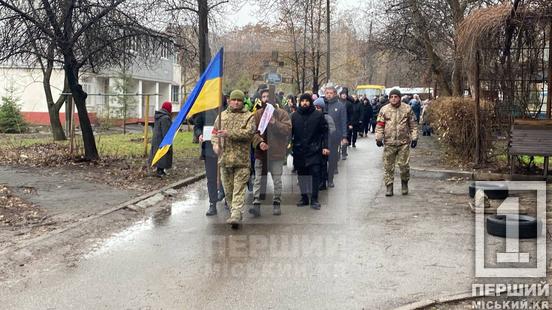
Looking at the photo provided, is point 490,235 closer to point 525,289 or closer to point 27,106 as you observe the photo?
point 525,289

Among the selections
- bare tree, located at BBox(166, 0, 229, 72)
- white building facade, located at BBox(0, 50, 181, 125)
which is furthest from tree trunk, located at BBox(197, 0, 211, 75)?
white building facade, located at BBox(0, 50, 181, 125)

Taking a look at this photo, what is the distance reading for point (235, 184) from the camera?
306 inches

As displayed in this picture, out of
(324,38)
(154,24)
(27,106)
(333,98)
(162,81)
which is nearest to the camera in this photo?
(333,98)

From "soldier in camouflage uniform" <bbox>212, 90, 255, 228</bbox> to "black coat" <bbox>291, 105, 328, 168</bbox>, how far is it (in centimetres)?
138

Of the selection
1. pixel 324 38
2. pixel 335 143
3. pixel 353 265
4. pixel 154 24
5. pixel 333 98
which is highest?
pixel 324 38

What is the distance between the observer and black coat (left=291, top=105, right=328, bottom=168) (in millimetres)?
8953

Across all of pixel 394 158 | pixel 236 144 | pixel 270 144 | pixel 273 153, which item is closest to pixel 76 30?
pixel 270 144

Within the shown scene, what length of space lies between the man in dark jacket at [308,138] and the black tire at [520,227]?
2.82 meters

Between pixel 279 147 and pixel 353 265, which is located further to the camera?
pixel 279 147

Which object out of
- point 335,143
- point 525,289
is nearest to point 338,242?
point 525,289

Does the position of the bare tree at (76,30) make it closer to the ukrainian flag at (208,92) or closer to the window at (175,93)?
the ukrainian flag at (208,92)

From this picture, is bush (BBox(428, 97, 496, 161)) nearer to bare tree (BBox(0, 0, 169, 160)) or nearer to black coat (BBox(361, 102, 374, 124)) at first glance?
bare tree (BBox(0, 0, 169, 160))

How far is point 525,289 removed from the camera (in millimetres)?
5031

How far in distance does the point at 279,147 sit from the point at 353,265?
302cm
